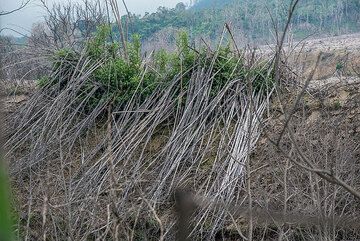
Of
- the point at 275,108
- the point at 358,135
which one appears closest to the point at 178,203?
the point at 358,135

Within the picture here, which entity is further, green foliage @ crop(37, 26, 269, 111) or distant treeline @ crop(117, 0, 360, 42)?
distant treeline @ crop(117, 0, 360, 42)

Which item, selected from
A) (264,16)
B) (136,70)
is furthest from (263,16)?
(136,70)

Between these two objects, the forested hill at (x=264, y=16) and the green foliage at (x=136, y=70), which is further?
the forested hill at (x=264, y=16)

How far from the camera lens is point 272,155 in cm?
407

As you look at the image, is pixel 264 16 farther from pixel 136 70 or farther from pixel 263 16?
pixel 136 70

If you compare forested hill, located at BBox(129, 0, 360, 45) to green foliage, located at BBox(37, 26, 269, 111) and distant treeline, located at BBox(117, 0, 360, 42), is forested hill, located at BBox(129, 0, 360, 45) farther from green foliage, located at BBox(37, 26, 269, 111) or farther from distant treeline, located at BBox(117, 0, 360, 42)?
green foliage, located at BBox(37, 26, 269, 111)

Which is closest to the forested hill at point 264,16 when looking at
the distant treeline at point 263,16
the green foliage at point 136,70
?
the distant treeline at point 263,16

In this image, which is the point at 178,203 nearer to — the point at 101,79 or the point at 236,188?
the point at 236,188

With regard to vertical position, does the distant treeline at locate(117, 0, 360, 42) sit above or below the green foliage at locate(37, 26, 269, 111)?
below

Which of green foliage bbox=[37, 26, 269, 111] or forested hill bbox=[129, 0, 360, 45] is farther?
forested hill bbox=[129, 0, 360, 45]

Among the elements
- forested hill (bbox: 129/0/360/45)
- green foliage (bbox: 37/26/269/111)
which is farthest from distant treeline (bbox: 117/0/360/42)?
green foliage (bbox: 37/26/269/111)

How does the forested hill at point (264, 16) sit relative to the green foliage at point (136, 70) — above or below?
below

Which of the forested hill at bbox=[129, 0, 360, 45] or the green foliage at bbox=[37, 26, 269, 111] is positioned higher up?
the green foliage at bbox=[37, 26, 269, 111]

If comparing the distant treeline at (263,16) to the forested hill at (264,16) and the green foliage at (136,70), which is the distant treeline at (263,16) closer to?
the forested hill at (264,16)
